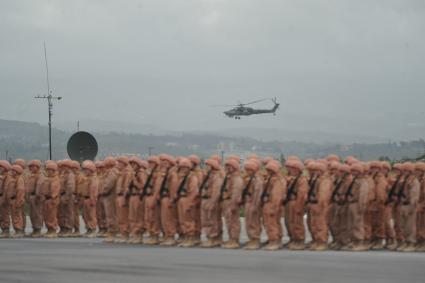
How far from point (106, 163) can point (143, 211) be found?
6.77 feet

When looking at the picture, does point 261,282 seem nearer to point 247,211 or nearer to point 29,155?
point 247,211

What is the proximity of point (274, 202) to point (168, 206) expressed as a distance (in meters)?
2.62

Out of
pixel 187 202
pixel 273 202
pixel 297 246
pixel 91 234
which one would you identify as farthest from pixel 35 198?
pixel 297 246

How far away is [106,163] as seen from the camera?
87.1 ft

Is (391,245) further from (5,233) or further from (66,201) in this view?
(5,233)

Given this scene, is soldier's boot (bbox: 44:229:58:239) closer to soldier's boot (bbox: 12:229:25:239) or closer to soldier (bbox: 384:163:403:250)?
soldier's boot (bbox: 12:229:25:239)

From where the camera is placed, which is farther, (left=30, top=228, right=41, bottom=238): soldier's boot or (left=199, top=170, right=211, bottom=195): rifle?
(left=30, top=228, right=41, bottom=238): soldier's boot

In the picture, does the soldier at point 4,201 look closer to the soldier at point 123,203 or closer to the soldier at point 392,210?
the soldier at point 123,203

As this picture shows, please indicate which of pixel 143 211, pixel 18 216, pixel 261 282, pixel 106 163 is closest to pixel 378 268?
pixel 261 282

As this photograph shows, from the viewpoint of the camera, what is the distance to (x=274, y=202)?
23281mm

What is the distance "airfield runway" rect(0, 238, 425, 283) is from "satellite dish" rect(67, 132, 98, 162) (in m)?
10.6

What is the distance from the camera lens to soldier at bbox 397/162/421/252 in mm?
Result: 23094

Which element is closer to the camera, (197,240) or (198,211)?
(197,240)

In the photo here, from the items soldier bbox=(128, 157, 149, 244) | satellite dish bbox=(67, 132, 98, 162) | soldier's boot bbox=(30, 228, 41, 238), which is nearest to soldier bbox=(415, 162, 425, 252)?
soldier bbox=(128, 157, 149, 244)
